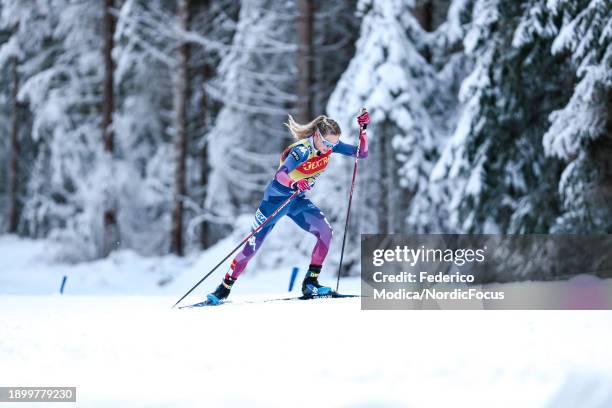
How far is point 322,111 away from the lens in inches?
784

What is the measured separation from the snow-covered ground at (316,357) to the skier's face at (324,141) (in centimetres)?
134

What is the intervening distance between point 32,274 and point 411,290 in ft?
44.2

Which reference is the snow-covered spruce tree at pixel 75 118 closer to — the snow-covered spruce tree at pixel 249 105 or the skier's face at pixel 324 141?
the snow-covered spruce tree at pixel 249 105

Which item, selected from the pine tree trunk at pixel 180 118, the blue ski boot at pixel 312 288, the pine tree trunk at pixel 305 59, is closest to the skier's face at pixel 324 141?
the blue ski boot at pixel 312 288

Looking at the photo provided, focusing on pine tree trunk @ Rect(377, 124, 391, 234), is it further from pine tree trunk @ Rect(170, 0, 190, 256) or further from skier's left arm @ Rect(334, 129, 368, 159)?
skier's left arm @ Rect(334, 129, 368, 159)

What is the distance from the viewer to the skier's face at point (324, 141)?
6.27 m

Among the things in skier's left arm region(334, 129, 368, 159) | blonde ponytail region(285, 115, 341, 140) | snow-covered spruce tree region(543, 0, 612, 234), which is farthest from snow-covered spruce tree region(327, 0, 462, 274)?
blonde ponytail region(285, 115, 341, 140)

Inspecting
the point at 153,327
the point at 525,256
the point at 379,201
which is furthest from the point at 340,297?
the point at 379,201

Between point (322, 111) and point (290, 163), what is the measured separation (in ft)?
45.7

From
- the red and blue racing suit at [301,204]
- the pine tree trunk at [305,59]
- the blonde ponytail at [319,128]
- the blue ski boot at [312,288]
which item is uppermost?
the pine tree trunk at [305,59]

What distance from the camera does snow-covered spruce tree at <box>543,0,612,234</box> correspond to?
30.4 ft

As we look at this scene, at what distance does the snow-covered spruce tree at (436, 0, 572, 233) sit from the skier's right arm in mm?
5526

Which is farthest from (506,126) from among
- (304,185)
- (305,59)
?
(304,185)

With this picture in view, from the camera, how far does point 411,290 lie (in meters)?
Result: 6.37
